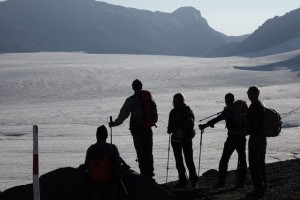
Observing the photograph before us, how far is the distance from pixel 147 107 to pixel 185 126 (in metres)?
0.47

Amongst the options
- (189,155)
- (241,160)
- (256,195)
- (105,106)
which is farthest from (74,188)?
(105,106)

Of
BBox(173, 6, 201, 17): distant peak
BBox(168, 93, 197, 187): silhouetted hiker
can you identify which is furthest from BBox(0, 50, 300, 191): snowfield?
BBox(173, 6, 201, 17): distant peak

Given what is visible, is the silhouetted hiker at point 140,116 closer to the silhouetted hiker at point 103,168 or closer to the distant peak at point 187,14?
the silhouetted hiker at point 103,168

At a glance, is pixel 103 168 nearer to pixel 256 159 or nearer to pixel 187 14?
pixel 256 159

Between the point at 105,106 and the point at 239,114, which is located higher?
the point at 239,114

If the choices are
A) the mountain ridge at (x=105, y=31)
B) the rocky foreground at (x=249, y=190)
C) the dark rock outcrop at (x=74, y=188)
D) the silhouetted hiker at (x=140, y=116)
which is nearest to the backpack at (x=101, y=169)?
the dark rock outcrop at (x=74, y=188)

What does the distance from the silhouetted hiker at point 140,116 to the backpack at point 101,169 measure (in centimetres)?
155

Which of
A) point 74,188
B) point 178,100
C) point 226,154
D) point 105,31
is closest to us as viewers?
point 74,188

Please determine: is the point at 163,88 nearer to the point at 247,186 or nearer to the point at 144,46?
the point at 247,186

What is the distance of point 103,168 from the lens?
414cm

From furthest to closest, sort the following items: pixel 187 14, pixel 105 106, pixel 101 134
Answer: pixel 187 14
pixel 105 106
pixel 101 134

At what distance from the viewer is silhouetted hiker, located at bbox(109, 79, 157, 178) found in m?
5.75

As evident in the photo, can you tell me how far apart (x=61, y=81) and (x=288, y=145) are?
22753 millimetres

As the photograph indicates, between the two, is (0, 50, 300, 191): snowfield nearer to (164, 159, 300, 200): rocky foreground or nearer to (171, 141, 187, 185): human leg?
(164, 159, 300, 200): rocky foreground
